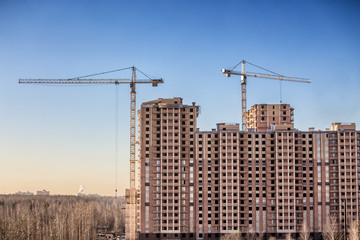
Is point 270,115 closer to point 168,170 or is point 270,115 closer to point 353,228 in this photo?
point 168,170

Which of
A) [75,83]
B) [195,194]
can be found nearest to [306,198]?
[195,194]

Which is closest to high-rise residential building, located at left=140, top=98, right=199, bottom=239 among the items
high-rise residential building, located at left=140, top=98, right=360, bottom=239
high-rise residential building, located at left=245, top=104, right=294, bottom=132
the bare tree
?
high-rise residential building, located at left=140, top=98, right=360, bottom=239

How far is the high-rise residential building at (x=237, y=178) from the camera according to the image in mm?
67812

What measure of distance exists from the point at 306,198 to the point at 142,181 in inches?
986

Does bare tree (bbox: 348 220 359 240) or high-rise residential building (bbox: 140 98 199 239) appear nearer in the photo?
bare tree (bbox: 348 220 359 240)

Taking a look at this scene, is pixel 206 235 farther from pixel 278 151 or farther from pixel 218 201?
pixel 278 151

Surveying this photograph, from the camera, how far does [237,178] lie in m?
68.8

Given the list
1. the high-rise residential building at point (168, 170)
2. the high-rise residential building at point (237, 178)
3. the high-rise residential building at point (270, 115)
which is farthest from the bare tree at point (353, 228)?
the high-rise residential building at point (168, 170)

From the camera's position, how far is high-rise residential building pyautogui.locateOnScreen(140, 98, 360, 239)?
222ft

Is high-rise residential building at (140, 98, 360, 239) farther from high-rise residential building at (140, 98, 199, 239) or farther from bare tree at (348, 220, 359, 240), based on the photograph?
bare tree at (348, 220, 359, 240)

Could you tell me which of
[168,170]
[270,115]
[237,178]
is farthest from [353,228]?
[168,170]

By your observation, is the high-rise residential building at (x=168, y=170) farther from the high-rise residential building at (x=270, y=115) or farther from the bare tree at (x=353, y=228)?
the bare tree at (x=353, y=228)

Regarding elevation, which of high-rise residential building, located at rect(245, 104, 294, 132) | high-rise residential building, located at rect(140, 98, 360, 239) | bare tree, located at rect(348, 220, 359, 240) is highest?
high-rise residential building, located at rect(245, 104, 294, 132)

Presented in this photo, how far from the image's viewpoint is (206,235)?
6731cm
